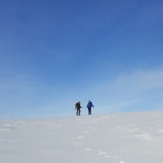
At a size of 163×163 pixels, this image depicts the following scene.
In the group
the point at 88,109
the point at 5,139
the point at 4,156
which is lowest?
the point at 4,156

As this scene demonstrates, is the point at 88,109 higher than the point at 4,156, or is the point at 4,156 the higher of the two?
the point at 88,109

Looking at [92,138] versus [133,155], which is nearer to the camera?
[133,155]

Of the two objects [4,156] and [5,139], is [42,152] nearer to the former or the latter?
[4,156]

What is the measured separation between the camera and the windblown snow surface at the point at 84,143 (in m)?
9.24

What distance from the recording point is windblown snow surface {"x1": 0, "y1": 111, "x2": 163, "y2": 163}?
924cm

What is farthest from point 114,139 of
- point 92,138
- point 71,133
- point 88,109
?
point 88,109

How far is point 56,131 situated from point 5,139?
278 centimetres

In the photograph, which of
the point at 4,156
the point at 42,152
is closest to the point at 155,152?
the point at 42,152

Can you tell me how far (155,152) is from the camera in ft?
34.4

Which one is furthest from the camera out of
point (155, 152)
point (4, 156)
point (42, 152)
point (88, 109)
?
point (88, 109)

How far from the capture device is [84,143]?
37.4ft

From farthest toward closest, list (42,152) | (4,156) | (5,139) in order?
(5,139) < (42,152) < (4,156)

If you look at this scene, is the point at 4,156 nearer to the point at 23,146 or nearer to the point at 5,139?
the point at 23,146

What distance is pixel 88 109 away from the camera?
25.5m
